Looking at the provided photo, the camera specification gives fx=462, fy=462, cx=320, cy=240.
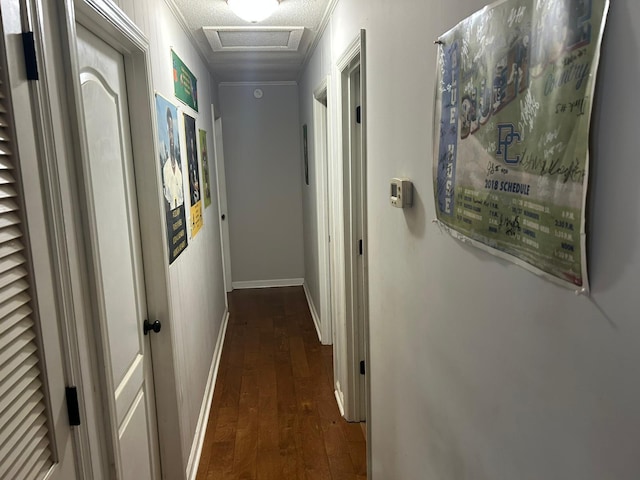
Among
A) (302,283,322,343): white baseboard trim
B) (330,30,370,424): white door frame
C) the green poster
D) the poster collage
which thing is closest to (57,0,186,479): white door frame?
the poster collage

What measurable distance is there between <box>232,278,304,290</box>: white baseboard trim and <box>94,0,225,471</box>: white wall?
5.41 ft

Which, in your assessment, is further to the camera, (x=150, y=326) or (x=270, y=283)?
(x=270, y=283)

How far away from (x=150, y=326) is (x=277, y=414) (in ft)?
4.33

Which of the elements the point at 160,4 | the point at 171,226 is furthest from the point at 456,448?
the point at 160,4

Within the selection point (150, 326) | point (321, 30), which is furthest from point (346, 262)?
point (321, 30)

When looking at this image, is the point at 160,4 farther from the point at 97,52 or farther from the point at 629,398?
the point at 629,398

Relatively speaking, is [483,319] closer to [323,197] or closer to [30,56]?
[30,56]

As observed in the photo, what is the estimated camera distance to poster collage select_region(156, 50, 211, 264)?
6.56 ft

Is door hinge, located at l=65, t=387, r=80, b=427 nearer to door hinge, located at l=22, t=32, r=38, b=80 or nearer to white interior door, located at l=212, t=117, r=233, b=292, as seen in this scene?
door hinge, located at l=22, t=32, r=38, b=80

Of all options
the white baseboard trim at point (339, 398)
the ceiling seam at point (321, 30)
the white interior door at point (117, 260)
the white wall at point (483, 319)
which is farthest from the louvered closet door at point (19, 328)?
the white baseboard trim at point (339, 398)

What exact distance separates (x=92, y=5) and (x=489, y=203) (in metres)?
1.14

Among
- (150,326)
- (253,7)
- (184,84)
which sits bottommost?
(150,326)

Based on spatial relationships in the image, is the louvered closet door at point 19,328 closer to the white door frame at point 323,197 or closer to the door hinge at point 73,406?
the door hinge at point 73,406

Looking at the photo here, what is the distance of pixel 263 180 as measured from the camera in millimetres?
5262
